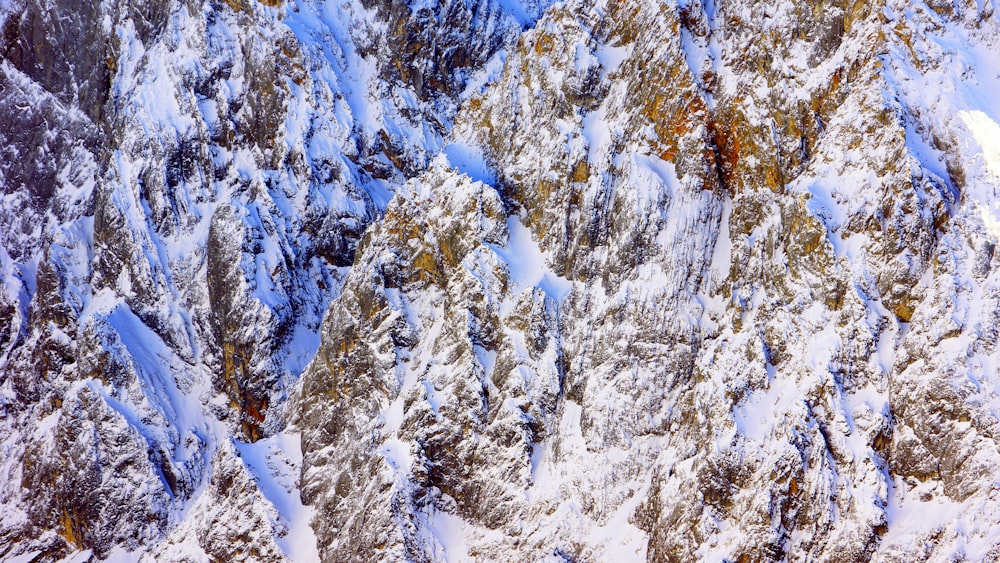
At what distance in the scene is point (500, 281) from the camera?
103250mm

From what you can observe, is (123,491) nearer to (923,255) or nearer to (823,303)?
(823,303)

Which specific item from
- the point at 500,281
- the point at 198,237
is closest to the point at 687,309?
the point at 500,281

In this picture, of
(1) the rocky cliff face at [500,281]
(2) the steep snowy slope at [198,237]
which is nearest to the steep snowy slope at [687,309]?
(1) the rocky cliff face at [500,281]

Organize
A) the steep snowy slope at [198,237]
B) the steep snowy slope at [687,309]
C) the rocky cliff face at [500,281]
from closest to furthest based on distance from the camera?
the steep snowy slope at [687,309]
the rocky cliff face at [500,281]
the steep snowy slope at [198,237]

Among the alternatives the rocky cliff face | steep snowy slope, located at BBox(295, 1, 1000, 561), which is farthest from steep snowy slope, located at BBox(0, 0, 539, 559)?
steep snowy slope, located at BBox(295, 1, 1000, 561)

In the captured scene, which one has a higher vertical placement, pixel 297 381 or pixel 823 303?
pixel 297 381

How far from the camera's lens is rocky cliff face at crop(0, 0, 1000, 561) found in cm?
8462

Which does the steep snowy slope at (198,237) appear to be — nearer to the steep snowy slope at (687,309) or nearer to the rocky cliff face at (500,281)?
the rocky cliff face at (500,281)

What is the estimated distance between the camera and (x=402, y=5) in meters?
128

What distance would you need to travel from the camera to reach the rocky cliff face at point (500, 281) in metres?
84.6

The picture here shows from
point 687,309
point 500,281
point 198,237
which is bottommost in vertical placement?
point 687,309

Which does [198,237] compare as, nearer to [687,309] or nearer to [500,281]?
[500,281]

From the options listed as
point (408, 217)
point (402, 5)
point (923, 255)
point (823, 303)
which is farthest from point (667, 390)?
point (402, 5)

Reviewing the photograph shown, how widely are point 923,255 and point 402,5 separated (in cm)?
6345
